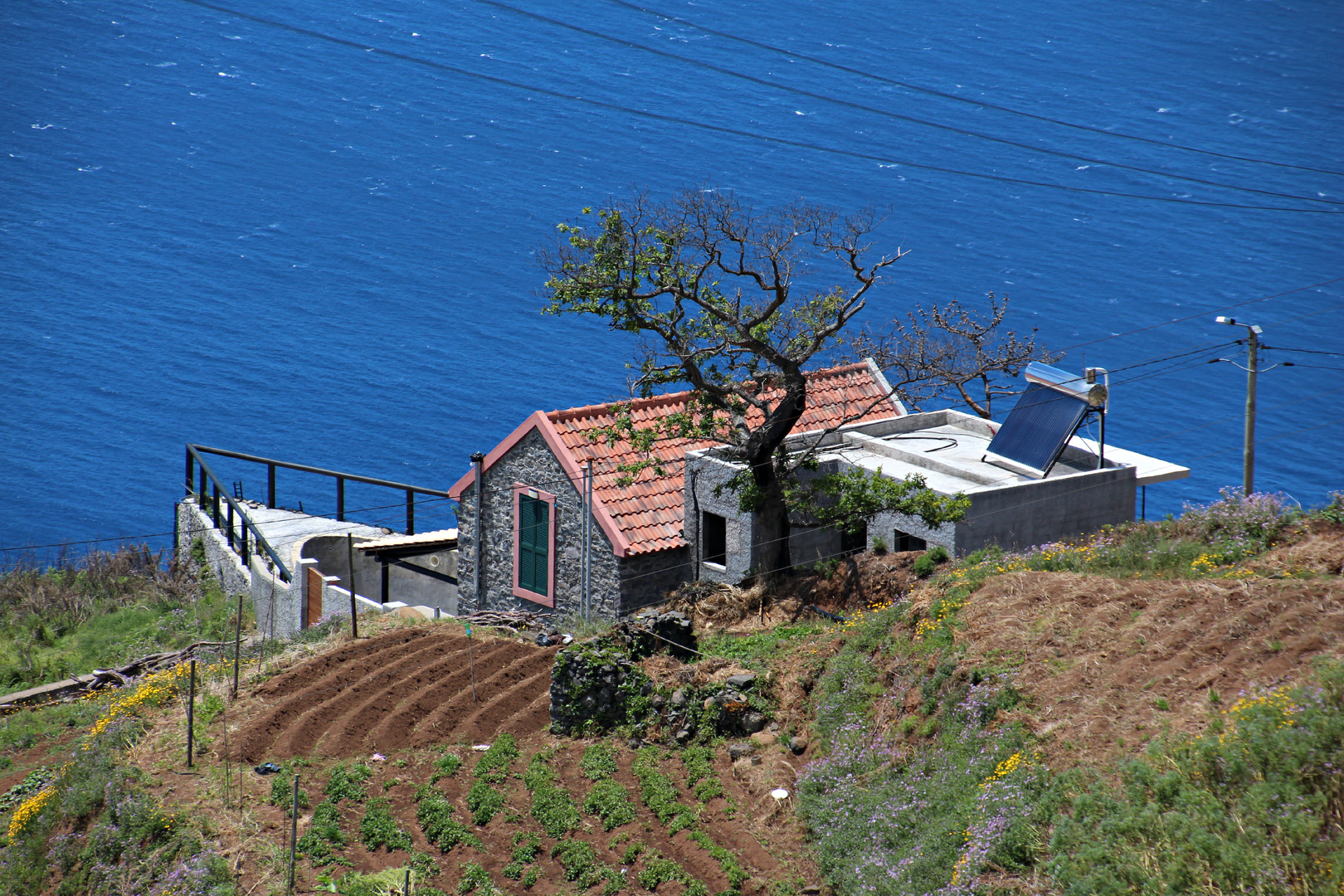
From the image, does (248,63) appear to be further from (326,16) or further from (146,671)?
(146,671)

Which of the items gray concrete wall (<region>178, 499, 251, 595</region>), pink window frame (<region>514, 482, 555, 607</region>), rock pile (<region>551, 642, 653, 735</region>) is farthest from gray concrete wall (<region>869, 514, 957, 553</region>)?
gray concrete wall (<region>178, 499, 251, 595</region>)

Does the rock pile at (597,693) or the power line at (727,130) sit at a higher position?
the power line at (727,130)

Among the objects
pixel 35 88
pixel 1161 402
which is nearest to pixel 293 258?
pixel 35 88

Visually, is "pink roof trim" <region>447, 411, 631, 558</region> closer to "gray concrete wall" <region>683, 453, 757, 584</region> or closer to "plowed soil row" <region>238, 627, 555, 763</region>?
"gray concrete wall" <region>683, 453, 757, 584</region>

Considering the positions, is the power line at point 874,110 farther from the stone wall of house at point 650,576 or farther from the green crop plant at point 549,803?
the green crop plant at point 549,803

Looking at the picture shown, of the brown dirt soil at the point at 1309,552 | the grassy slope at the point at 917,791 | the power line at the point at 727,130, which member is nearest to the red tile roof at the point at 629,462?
the grassy slope at the point at 917,791

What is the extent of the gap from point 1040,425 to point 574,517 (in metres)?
11.0

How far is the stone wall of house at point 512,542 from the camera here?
88.9 feet

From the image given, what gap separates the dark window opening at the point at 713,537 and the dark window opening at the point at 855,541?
281 centimetres

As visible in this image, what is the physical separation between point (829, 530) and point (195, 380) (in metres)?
64.8

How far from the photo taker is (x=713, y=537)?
27188 millimetres

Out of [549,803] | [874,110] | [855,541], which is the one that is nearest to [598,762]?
[549,803]

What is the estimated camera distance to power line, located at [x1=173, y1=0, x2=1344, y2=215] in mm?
109312

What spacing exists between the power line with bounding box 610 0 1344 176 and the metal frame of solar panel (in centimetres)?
10687
